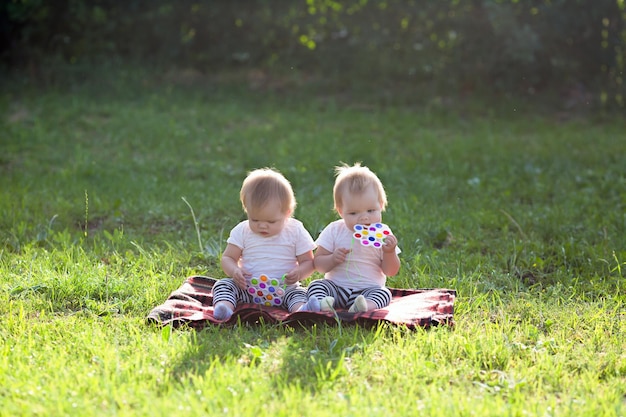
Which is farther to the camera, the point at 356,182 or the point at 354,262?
the point at 354,262

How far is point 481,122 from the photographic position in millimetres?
9562

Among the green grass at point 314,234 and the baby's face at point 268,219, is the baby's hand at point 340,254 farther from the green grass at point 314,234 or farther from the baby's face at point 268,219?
the green grass at point 314,234

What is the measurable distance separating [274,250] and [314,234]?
128 cm

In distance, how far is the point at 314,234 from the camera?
220 inches

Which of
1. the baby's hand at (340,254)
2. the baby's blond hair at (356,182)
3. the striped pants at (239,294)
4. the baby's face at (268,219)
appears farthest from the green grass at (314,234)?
the baby's blond hair at (356,182)

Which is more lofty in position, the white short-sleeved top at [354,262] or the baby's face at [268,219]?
the baby's face at [268,219]

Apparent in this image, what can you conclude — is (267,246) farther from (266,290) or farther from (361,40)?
(361,40)

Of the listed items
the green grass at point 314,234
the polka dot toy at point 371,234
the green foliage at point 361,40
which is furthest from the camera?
the green foliage at point 361,40

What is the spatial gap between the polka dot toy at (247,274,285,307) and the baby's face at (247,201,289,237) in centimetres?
23

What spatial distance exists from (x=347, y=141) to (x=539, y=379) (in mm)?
5510

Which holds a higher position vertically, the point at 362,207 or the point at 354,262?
the point at 362,207

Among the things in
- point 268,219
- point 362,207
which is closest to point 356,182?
point 362,207

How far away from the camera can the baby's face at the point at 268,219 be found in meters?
4.22

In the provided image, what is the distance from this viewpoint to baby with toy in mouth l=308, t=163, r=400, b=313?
416 cm
